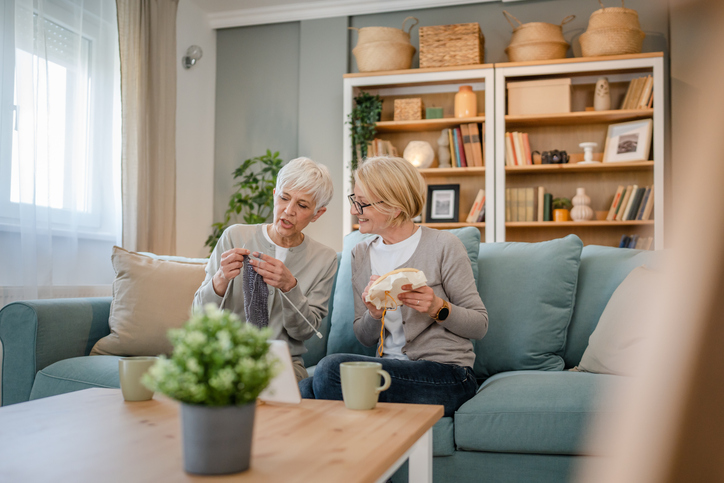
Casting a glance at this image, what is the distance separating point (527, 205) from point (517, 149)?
1.20 feet

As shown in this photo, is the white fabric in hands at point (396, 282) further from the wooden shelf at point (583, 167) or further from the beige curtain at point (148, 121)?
the wooden shelf at point (583, 167)

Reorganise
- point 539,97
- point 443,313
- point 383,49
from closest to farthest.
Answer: point 443,313 < point 539,97 < point 383,49

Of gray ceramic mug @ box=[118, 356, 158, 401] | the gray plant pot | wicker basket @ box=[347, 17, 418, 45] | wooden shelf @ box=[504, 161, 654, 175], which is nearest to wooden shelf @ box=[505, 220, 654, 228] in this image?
wooden shelf @ box=[504, 161, 654, 175]

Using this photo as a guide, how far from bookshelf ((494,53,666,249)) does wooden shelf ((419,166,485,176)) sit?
165 mm

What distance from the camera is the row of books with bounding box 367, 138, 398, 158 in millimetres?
3904

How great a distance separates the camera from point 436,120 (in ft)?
12.4

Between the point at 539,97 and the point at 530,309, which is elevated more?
the point at 539,97

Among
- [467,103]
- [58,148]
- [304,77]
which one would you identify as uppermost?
[304,77]

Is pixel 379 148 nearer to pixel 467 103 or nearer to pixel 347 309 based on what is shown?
pixel 467 103

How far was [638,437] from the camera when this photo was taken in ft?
0.58

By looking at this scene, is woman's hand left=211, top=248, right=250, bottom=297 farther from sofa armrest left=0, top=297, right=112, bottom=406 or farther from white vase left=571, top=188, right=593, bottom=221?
white vase left=571, top=188, right=593, bottom=221

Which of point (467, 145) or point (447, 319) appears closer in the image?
point (447, 319)

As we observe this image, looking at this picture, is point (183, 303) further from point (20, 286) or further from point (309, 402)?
point (309, 402)

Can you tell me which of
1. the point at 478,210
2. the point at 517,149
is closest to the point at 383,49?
the point at 517,149
